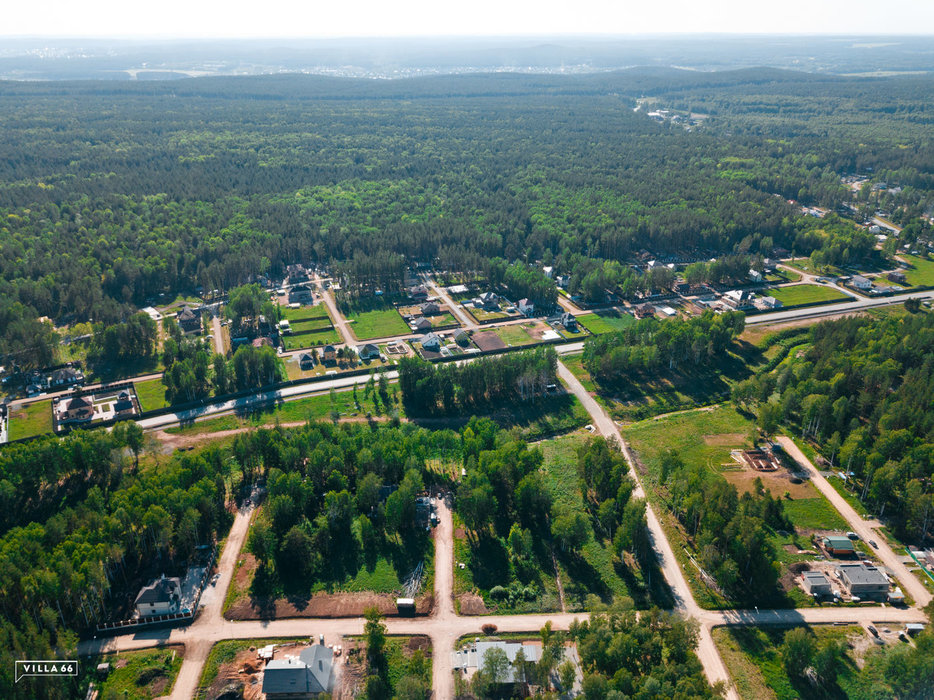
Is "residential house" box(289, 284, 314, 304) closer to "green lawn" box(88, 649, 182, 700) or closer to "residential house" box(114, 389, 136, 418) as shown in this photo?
"residential house" box(114, 389, 136, 418)

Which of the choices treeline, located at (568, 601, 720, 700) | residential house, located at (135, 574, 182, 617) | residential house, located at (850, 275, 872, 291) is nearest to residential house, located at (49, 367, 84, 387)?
residential house, located at (135, 574, 182, 617)

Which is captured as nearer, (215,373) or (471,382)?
(471,382)

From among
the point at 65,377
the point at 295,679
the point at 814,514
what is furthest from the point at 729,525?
the point at 65,377

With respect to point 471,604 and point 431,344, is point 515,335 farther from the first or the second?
point 471,604

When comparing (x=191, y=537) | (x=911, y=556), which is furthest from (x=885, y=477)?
(x=191, y=537)

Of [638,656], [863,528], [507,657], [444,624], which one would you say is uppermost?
[638,656]

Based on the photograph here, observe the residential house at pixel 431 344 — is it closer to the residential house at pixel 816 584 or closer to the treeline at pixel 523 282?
the treeline at pixel 523 282

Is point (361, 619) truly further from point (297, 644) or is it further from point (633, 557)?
point (633, 557)
